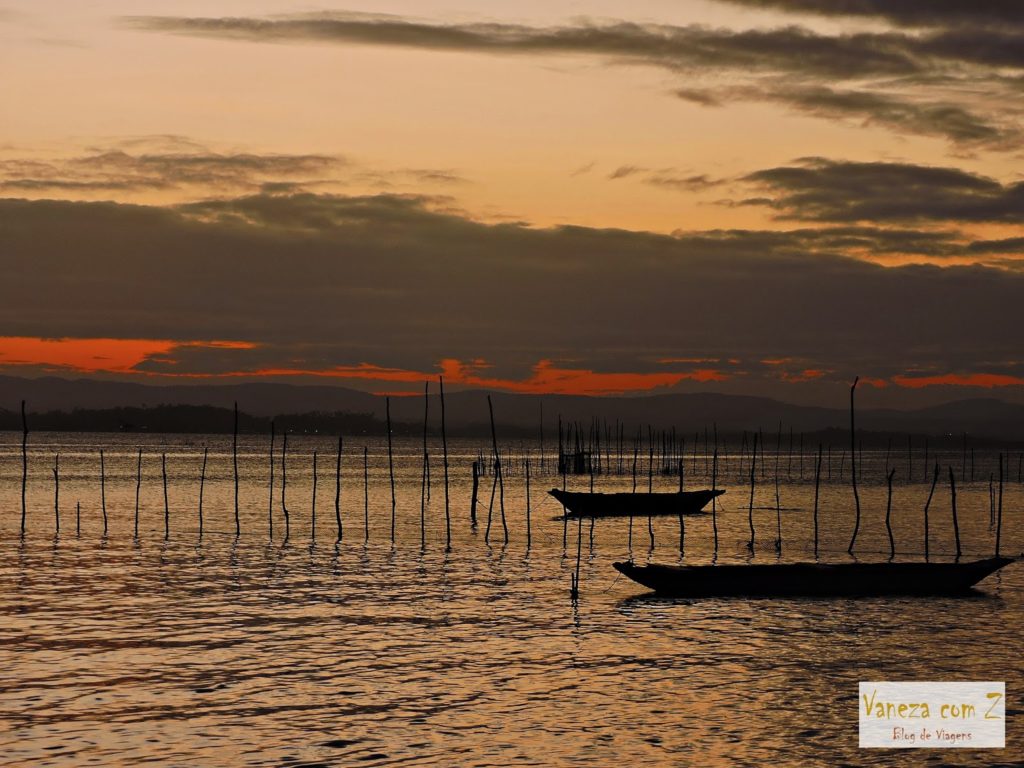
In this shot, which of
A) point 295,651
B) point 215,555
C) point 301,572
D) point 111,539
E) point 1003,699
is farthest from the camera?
point 111,539

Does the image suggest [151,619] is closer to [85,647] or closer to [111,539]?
[85,647]

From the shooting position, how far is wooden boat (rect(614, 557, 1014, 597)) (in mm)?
34094

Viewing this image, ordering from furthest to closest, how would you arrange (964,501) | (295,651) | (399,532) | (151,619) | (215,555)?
(964,501), (399,532), (215,555), (151,619), (295,651)

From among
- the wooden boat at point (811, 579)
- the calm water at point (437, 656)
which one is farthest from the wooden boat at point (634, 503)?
the wooden boat at point (811, 579)

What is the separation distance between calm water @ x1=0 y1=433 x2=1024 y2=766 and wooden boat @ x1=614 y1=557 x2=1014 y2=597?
0.70 m

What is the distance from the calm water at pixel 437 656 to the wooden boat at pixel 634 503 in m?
13.3

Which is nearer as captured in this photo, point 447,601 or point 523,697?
point 523,697

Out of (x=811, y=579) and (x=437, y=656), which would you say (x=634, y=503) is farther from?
(x=437, y=656)

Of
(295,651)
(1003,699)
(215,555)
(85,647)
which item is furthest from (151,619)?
(1003,699)

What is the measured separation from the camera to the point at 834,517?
68.6 meters

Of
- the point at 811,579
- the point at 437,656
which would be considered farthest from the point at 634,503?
the point at 437,656

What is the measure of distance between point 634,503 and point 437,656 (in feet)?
132

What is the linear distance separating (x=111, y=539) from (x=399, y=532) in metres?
12.1

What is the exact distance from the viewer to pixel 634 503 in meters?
65.1
